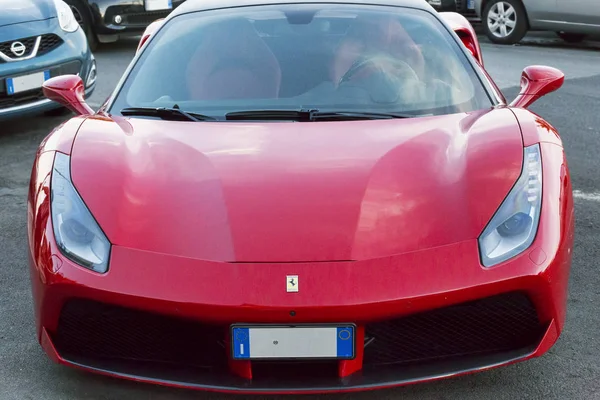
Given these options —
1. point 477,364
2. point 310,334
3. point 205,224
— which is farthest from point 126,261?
point 477,364

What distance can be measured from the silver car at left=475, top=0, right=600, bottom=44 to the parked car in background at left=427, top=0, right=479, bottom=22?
0.40 m

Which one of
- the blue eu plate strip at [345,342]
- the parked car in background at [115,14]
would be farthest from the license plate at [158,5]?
the blue eu plate strip at [345,342]

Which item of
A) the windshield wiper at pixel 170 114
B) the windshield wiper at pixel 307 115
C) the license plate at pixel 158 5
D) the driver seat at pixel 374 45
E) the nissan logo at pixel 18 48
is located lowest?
the license plate at pixel 158 5

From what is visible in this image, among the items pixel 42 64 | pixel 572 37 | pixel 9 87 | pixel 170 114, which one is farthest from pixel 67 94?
pixel 572 37

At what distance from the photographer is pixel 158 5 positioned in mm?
10336

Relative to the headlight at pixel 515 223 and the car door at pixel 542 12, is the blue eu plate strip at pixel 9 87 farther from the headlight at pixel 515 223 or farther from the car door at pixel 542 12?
the car door at pixel 542 12

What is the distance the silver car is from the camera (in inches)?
392

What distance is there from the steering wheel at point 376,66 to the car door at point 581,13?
23.0 feet

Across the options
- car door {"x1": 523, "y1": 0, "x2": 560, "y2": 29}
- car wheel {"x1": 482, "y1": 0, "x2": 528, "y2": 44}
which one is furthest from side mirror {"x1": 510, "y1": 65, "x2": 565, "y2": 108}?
car wheel {"x1": 482, "y1": 0, "x2": 528, "y2": 44}

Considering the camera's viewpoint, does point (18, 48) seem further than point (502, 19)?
No

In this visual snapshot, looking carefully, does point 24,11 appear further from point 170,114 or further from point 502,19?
point 502,19

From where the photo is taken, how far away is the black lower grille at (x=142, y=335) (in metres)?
2.53

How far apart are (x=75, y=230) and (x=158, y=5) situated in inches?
319

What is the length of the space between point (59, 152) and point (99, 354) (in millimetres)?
760
